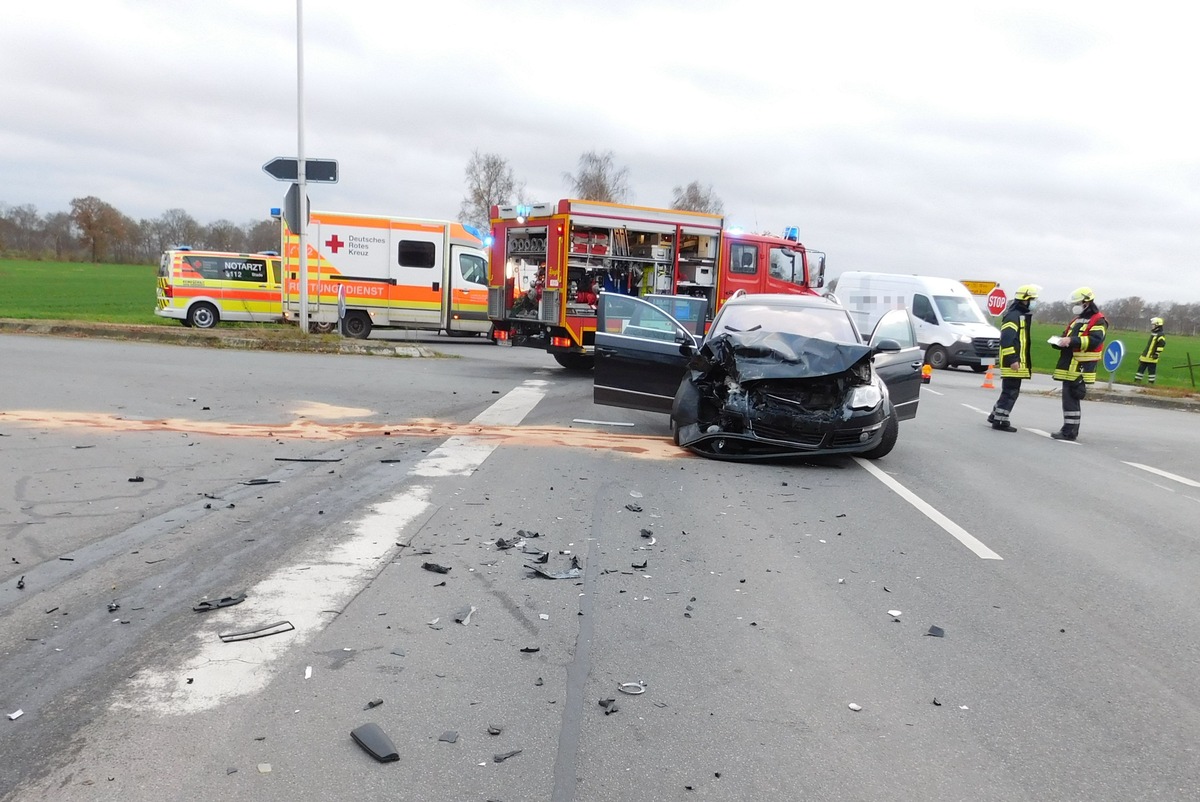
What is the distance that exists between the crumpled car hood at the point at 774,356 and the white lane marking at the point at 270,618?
3574mm

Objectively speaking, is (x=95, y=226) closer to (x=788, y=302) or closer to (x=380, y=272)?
(x=380, y=272)

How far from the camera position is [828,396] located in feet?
27.9

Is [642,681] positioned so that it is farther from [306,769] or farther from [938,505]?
[938,505]

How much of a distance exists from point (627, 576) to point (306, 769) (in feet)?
7.69

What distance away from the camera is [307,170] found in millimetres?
16578

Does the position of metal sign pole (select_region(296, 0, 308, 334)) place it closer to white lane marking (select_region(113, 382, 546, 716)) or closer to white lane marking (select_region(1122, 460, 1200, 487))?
white lane marking (select_region(113, 382, 546, 716))

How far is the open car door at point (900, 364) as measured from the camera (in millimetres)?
9719

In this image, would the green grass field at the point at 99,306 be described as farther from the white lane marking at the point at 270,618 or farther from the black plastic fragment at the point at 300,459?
the white lane marking at the point at 270,618

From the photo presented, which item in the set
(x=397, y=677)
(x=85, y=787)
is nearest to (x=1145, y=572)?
(x=397, y=677)

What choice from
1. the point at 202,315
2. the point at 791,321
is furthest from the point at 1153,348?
the point at 202,315

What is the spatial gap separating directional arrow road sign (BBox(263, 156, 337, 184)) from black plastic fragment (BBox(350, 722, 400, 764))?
14786 mm

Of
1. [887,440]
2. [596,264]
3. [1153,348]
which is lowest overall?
[887,440]

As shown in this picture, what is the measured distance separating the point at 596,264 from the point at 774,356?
7933 millimetres

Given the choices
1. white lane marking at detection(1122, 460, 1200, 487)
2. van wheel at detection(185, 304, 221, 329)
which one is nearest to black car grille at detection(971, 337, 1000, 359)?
white lane marking at detection(1122, 460, 1200, 487)
